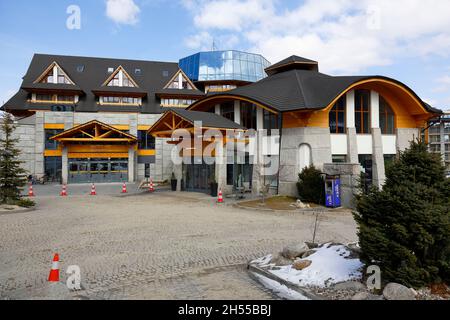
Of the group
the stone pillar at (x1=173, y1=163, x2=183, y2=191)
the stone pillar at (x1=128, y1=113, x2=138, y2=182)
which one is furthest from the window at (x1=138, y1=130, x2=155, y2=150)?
the stone pillar at (x1=173, y1=163, x2=183, y2=191)

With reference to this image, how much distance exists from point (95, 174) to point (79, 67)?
2085cm

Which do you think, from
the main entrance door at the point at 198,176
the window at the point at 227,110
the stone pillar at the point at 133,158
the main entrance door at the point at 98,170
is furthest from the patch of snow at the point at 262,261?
the main entrance door at the point at 98,170

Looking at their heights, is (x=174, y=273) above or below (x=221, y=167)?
below

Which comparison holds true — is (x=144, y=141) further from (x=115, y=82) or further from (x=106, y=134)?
(x=115, y=82)

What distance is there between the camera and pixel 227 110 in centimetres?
2738

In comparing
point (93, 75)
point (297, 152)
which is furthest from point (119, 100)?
point (297, 152)

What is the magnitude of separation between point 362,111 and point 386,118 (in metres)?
2.30

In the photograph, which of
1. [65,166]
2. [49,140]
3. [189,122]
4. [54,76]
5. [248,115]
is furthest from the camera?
[54,76]

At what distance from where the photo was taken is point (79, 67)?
49.0 m

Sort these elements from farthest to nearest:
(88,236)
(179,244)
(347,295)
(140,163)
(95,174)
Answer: (140,163) → (95,174) → (88,236) → (179,244) → (347,295)

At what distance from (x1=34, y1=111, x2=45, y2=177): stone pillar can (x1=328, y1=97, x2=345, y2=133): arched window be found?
3184 cm

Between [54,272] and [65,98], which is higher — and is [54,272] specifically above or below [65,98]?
below
